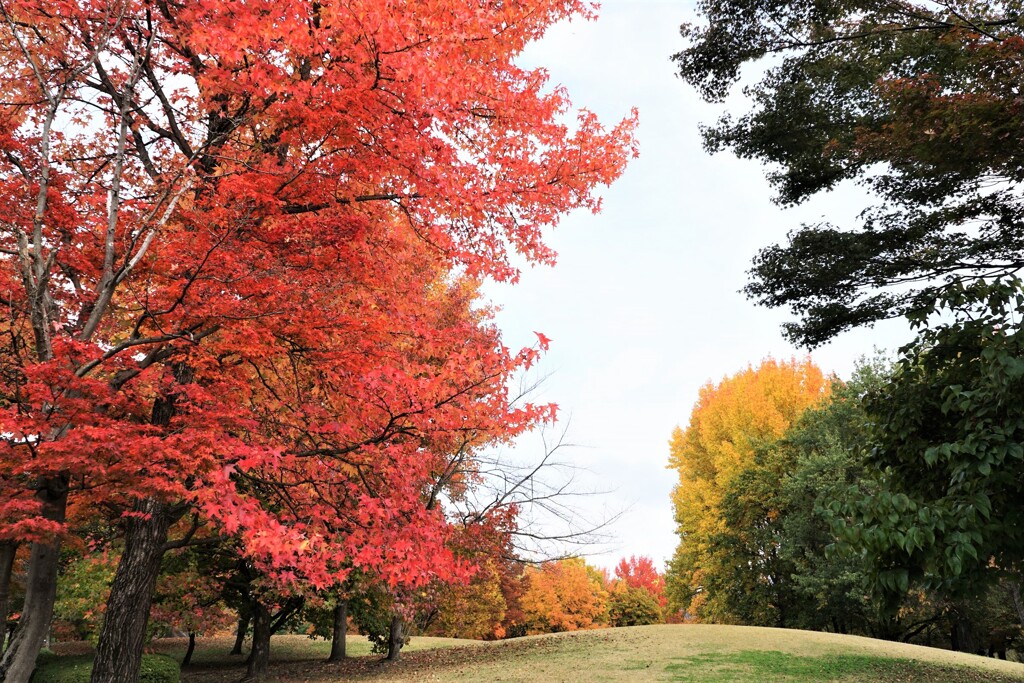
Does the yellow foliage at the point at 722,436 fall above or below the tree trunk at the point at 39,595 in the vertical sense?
above

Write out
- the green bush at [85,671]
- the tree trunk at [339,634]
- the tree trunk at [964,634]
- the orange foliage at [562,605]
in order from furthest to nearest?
the orange foliage at [562,605] < the tree trunk at [964,634] < the tree trunk at [339,634] < the green bush at [85,671]

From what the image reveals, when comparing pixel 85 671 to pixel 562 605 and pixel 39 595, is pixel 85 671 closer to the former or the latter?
pixel 39 595

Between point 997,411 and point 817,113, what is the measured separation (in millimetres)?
9183

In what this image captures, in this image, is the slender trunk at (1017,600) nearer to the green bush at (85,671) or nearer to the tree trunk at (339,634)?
the tree trunk at (339,634)

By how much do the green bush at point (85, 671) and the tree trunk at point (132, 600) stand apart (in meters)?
5.49

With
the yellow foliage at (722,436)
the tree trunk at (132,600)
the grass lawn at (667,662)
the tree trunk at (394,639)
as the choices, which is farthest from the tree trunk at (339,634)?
the yellow foliage at (722,436)

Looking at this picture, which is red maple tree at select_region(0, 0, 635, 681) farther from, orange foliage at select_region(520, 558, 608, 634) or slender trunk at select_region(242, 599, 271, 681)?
orange foliage at select_region(520, 558, 608, 634)

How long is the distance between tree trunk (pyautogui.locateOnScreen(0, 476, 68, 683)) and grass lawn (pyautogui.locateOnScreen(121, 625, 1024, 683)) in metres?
9.45

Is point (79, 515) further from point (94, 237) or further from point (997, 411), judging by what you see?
point (997, 411)

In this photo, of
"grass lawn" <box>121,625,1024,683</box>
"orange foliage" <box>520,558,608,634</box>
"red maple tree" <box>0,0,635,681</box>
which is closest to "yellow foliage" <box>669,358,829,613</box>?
"orange foliage" <box>520,558,608,634</box>

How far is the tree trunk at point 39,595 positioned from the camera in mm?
8016

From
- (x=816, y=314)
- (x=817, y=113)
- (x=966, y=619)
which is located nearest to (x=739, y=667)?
(x=816, y=314)

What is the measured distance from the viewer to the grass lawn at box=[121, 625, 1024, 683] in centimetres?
1534

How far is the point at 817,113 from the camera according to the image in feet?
45.8
